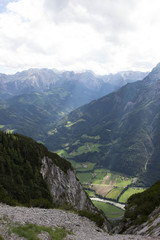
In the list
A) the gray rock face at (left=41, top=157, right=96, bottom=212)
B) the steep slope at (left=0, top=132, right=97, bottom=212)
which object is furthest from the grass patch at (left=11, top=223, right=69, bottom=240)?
the gray rock face at (left=41, top=157, right=96, bottom=212)

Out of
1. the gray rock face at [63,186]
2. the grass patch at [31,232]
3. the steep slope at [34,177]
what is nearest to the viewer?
the grass patch at [31,232]

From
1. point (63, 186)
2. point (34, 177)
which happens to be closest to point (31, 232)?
point (34, 177)

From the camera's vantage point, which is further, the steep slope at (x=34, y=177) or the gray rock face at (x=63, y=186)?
the gray rock face at (x=63, y=186)

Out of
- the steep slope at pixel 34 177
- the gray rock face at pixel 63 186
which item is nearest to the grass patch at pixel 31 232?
the steep slope at pixel 34 177

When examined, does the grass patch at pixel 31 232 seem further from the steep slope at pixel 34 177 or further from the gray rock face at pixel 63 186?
the gray rock face at pixel 63 186

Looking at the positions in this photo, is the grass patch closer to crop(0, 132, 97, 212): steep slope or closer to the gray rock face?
crop(0, 132, 97, 212): steep slope

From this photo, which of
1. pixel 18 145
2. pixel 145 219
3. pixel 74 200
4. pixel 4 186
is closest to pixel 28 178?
pixel 4 186

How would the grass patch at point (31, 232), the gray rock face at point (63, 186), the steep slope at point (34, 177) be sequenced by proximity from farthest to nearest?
the gray rock face at point (63, 186), the steep slope at point (34, 177), the grass patch at point (31, 232)

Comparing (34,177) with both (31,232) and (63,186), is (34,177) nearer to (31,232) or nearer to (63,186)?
(63,186)

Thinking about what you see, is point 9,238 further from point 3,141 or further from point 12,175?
point 3,141
